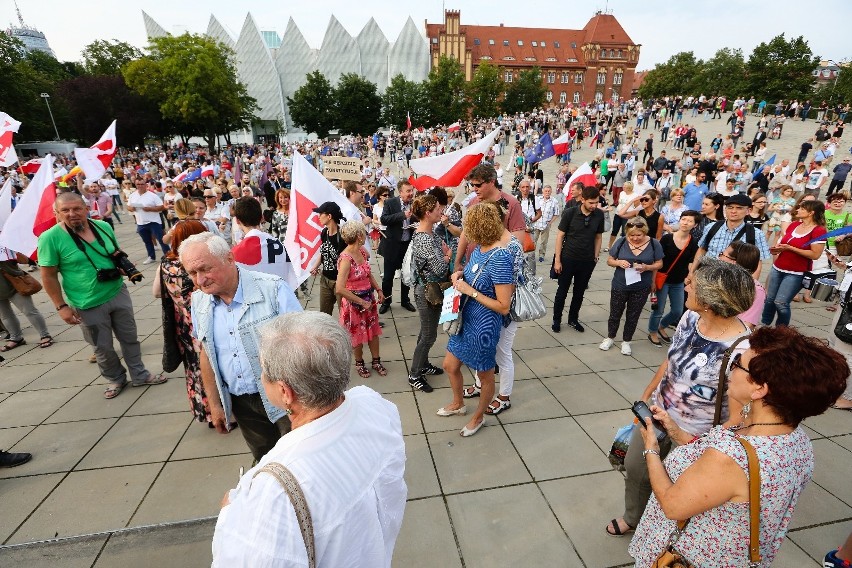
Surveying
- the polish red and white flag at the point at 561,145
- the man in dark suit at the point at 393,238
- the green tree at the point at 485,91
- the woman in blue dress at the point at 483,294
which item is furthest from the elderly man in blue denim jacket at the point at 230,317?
the green tree at the point at 485,91

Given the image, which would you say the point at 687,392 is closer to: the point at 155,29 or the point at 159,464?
the point at 159,464

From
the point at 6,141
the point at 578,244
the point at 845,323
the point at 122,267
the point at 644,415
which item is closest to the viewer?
the point at 644,415

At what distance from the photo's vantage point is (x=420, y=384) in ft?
14.3

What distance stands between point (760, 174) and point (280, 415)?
49.7 feet

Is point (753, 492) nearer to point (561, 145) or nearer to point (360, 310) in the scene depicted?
point (360, 310)

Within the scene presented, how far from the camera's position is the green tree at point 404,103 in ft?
176

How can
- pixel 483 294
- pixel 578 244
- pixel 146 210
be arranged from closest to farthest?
pixel 483 294
pixel 578 244
pixel 146 210

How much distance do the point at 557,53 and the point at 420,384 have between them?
96.9 m

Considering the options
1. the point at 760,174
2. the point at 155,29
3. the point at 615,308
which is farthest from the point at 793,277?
the point at 155,29

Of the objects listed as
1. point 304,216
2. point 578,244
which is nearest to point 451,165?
point 578,244

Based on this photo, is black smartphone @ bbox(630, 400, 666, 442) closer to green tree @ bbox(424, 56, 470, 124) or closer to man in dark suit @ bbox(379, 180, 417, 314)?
man in dark suit @ bbox(379, 180, 417, 314)

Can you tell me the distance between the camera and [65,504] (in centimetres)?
302

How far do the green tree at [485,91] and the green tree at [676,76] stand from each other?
2568 cm

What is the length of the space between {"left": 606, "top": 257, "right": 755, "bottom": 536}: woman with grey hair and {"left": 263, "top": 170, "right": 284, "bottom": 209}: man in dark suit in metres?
9.34
